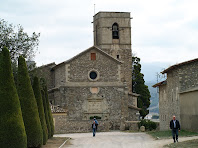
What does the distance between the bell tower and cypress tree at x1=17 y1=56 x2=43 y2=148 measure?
33748 mm

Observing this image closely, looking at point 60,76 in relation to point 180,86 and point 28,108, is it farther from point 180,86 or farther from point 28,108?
point 28,108

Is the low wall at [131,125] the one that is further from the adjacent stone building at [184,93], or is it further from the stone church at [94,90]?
the adjacent stone building at [184,93]

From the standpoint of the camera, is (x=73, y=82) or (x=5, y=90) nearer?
(x=5, y=90)

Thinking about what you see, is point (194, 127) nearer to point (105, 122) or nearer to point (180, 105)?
point (180, 105)

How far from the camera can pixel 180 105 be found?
3231cm

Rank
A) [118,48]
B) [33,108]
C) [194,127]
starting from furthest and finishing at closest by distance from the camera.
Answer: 1. [118,48]
2. [194,127]
3. [33,108]

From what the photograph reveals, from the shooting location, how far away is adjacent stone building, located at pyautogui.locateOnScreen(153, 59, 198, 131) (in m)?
28.8

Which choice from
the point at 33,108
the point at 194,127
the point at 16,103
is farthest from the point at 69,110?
→ the point at 16,103

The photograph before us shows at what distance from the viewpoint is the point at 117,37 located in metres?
54.2

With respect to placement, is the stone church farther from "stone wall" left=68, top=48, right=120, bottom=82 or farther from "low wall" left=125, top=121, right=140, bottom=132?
"low wall" left=125, top=121, right=140, bottom=132

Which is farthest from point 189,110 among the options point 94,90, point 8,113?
point 94,90

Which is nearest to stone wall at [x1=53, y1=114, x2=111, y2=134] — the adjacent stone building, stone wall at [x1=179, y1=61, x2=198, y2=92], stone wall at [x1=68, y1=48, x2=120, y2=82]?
stone wall at [x1=68, y1=48, x2=120, y2=82]

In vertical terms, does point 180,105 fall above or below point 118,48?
below

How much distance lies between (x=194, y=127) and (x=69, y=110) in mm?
18039
